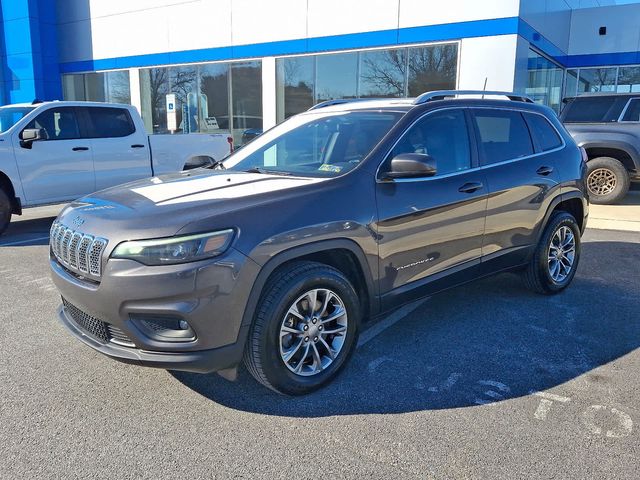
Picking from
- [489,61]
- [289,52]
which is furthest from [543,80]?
[289,52]

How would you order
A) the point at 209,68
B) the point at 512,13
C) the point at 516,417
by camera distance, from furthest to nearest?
the point at 209,68, the point at 512,13, the point at 516,417

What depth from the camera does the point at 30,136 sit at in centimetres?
778

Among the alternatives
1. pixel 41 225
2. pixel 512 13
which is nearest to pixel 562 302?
pixel 41 225

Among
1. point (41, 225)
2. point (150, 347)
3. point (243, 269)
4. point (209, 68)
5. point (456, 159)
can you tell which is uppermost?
point (209, 68)

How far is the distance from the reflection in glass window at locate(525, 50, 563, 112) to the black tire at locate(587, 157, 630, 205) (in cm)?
234

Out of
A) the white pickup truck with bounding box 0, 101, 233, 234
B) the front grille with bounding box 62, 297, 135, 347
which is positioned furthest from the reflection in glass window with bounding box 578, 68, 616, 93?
the front grille with bounding box 62, 297, 135, 347

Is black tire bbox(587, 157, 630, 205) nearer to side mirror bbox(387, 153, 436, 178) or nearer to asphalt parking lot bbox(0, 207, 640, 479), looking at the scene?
asphalt parking lot bbox(0, 207, 640, 479)

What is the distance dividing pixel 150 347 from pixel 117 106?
7.38m

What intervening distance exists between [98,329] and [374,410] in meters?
1.64

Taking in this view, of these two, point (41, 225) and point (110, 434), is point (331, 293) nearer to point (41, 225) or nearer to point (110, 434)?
point (110, 434)

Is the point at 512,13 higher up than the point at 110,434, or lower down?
higher up

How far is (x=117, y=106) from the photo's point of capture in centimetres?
915

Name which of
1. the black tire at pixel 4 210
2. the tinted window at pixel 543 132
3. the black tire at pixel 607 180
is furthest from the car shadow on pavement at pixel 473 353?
the black tire at pixel 4 210

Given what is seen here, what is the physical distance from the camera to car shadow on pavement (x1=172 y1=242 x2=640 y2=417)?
323 centimetres
